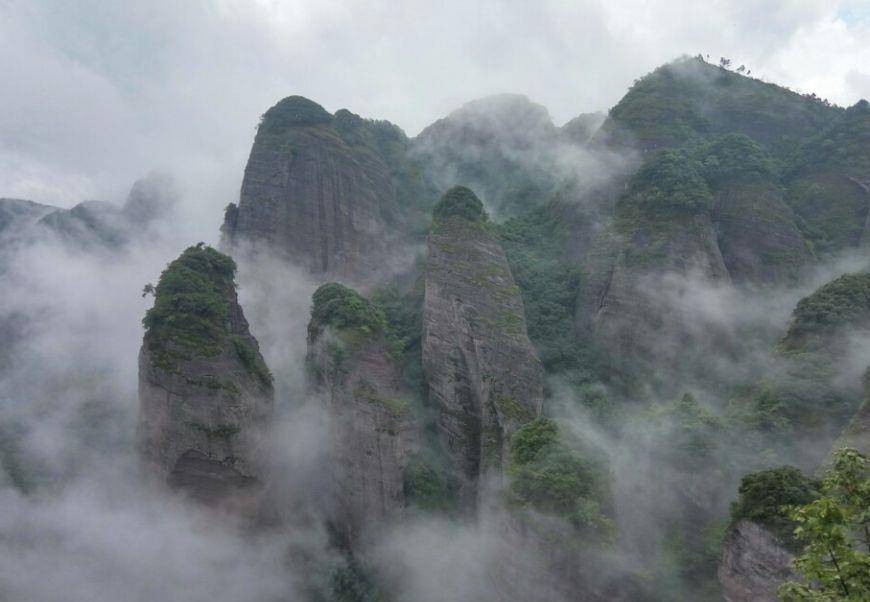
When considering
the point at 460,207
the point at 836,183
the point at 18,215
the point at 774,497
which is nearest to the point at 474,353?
the point at 460,207

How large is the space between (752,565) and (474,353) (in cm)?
1523

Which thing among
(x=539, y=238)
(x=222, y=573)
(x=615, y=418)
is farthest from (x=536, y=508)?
(x=539, y=238)

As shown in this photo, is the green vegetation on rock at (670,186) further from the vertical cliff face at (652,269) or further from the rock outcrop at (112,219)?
the rock outcrop at (112,219)

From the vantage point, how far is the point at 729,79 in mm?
48250

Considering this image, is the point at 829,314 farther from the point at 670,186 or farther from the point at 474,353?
the point at 474,353

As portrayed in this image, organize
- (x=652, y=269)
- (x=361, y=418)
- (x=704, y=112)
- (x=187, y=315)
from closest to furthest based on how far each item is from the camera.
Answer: (x=361, y=418) < (x=187, y=315) < (x=652, y=269) < (x=704, y=112)

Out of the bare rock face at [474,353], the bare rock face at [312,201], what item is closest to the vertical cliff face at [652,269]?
the bare rock face at [474,353]

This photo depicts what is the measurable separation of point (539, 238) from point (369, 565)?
24.0 meters

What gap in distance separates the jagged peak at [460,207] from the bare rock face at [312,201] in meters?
10.3

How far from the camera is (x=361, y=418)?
92.5ft

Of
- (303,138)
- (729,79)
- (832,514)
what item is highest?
(729,79)

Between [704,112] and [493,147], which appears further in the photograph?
[493,147]

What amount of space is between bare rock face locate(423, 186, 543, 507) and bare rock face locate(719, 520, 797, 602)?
987cm

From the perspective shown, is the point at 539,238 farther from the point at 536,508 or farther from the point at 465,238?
the point at 536,508
